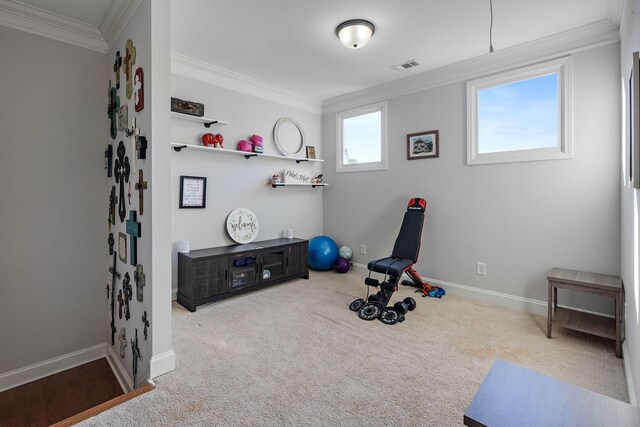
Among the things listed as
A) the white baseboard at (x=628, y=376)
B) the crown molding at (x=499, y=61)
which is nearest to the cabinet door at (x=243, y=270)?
the crown molding at (x=499, y=61)

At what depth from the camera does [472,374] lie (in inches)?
83.0

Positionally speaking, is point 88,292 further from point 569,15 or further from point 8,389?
point 569,15

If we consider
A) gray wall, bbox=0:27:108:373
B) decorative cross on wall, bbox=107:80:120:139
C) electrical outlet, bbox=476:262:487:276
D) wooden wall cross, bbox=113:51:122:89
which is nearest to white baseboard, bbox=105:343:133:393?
gray wall, bbox=0:27:108:373

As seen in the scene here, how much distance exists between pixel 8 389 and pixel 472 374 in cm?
338

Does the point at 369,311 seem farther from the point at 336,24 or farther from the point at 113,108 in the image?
the point at 113,108

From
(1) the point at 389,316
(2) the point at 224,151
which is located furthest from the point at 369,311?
(2) the point at 224,151

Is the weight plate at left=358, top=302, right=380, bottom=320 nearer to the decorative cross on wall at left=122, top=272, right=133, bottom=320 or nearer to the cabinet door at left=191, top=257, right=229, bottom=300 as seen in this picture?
the cabinet door at left=191, top=257, right=229, bottom=300

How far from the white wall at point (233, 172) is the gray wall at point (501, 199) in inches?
36.0

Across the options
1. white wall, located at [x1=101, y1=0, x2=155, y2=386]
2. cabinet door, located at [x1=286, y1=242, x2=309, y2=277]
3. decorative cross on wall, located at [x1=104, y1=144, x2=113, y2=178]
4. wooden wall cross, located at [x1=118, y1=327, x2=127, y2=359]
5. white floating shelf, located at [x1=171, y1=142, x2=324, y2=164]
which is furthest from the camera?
cabinet door, located at [x1=286, y1=242, x2=309, y2=277]

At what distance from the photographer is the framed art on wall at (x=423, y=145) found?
12.7ft

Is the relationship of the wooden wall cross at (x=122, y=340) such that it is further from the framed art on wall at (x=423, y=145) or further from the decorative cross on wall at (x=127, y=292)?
the framed art on wall at (x=423, y=145)

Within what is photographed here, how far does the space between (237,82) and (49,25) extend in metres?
1.88

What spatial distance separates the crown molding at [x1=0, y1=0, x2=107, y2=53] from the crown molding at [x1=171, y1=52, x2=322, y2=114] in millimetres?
802

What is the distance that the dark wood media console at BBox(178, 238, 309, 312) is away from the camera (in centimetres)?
324
